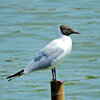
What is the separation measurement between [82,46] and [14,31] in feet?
7.33

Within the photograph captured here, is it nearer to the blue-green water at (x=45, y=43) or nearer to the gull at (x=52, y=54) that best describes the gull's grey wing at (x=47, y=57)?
the gull at (x=52, y=54)

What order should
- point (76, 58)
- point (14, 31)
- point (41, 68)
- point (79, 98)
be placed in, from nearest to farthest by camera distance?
1. point (41, 68)
2. point (79, 98)
3. point (76, 58)
4. point (14, 31)

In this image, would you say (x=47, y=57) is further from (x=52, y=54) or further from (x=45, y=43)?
(x=45, y=43)

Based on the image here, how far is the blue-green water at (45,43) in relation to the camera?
10.6 meters

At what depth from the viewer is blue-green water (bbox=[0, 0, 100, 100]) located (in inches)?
416

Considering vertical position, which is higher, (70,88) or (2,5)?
(2,5)

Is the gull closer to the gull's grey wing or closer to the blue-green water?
the gull's grey wing

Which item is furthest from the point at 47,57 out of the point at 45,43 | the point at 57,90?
the point at 45,43

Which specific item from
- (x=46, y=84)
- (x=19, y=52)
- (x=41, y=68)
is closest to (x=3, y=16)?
(x=19, y=52)

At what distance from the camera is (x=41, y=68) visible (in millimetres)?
7480

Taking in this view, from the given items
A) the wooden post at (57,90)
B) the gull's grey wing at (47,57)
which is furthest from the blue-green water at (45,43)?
the wooden post at (57,90)

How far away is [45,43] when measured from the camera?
42.9 ft

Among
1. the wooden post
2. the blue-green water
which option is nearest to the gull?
the wooden post

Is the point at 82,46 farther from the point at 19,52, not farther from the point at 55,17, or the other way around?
the point at 55,17
